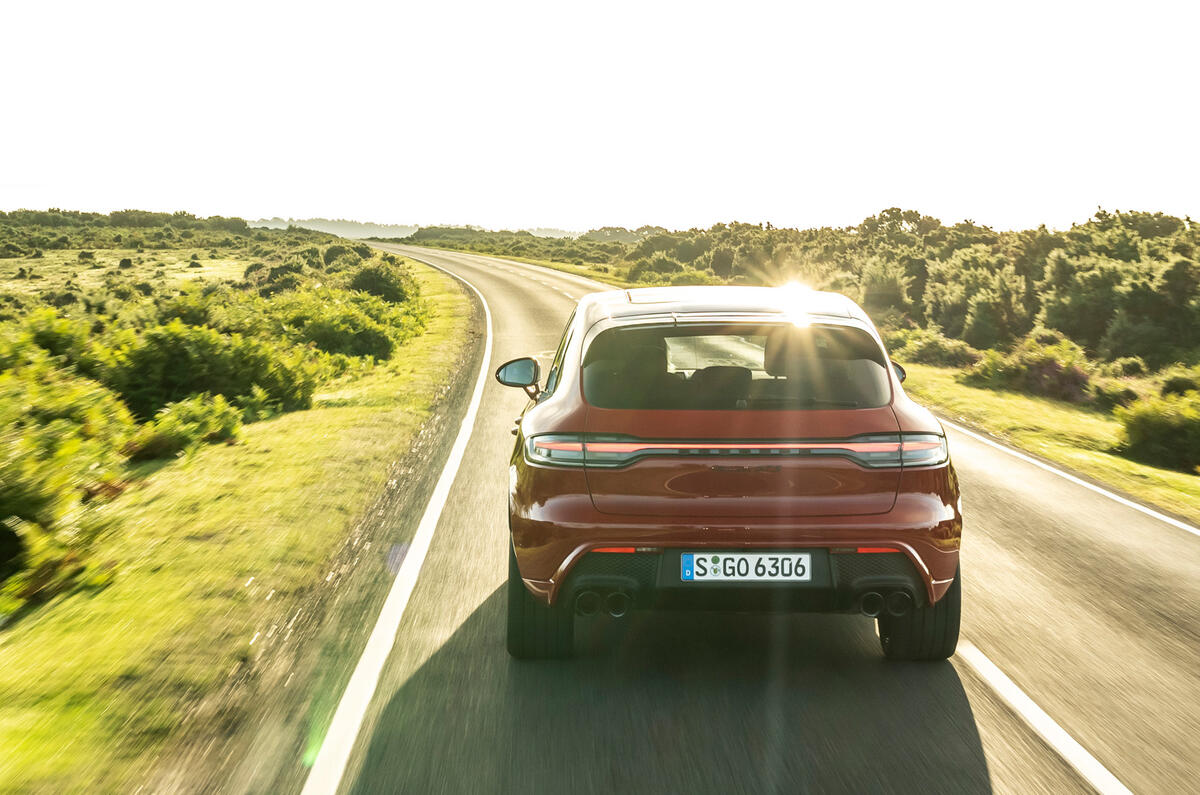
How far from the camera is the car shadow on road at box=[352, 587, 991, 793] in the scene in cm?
322

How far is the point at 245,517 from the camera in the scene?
676 centimetres

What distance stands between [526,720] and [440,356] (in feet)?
49.2

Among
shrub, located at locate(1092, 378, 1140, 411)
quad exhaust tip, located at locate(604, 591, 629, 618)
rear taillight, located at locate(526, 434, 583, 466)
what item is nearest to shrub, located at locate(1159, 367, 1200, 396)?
shrub, located at locate(1092, 378, 1140, 411)

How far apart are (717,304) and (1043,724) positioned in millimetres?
2275

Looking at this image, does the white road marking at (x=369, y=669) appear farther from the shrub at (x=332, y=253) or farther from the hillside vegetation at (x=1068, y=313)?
the shrub at (x=332, y=253)

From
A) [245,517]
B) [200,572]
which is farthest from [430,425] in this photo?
[200,572]

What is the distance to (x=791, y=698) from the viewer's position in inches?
152

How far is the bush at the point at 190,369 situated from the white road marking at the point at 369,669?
4.61m

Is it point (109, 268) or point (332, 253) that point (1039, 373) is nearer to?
point (109, 268)

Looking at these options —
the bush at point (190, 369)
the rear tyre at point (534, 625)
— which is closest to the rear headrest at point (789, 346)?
the rear tyre at point (534, 625)

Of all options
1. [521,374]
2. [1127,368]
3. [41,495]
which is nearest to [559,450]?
[521,374]

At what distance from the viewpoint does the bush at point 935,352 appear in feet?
65.4

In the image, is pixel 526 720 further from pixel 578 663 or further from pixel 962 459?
pixel 962 459

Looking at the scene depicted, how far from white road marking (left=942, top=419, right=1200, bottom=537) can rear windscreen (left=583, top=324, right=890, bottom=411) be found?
15.6 ft
